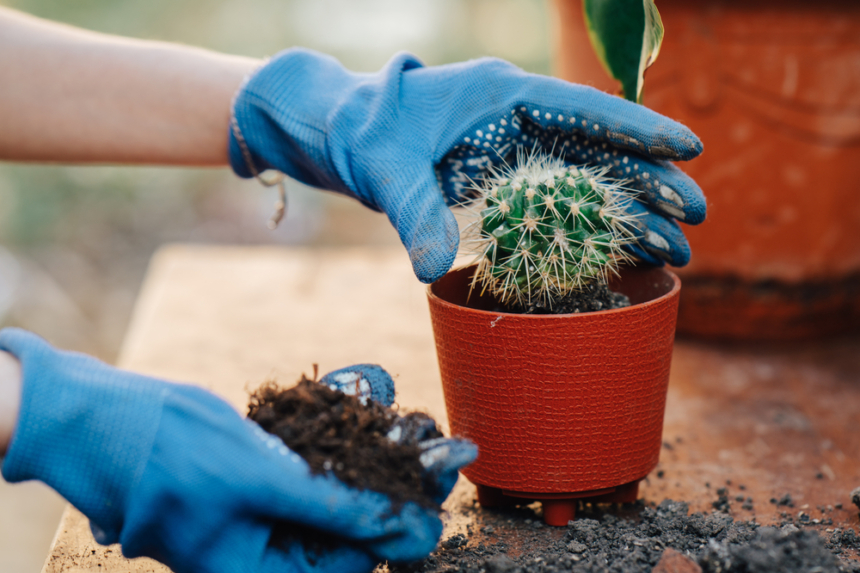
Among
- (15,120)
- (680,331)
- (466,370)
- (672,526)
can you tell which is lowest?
(680,331)

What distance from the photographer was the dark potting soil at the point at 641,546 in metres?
0.64

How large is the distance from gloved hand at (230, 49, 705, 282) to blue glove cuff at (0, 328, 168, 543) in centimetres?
34

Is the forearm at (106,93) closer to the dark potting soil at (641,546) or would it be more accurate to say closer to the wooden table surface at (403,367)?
the wooden table surface at (403,367)

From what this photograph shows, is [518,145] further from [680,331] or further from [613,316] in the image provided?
[680,331]

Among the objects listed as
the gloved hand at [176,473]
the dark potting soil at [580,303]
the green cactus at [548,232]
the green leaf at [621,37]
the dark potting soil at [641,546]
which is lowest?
the dark potting soil at [641,546]

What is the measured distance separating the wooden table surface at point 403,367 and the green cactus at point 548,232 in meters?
0.24

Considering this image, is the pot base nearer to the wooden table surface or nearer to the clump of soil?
the wooden table surface

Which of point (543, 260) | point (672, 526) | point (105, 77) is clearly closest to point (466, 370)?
point (543, 260)

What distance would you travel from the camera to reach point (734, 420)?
118 cm

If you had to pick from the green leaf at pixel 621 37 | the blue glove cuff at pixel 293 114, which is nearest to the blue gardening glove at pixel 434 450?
the blue glove cuff at pixel 293 114

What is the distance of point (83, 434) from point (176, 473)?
9 cm

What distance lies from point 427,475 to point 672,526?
31cm

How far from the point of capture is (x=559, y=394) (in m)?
0.81

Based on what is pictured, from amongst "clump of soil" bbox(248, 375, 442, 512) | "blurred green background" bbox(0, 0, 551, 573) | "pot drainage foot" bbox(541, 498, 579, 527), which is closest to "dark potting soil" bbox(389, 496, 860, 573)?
"pot drainage foot" bbox(541, 498, 579, 527)
